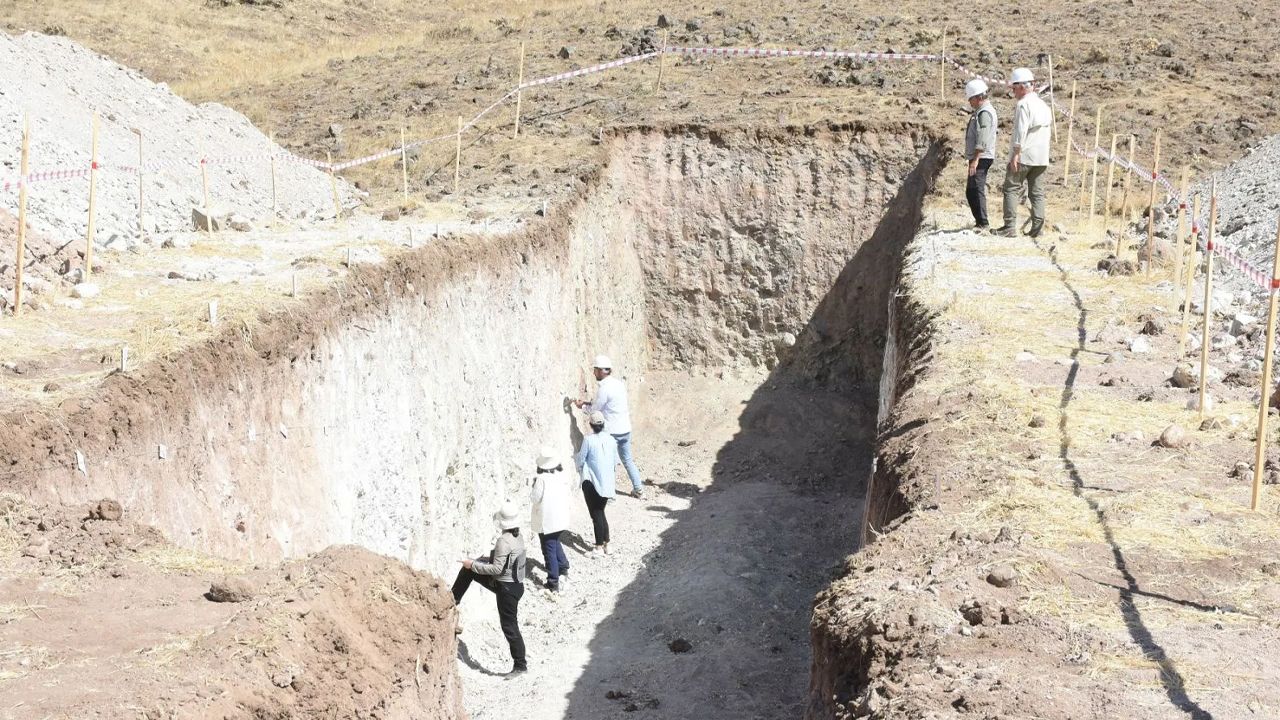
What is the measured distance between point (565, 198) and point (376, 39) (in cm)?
1789

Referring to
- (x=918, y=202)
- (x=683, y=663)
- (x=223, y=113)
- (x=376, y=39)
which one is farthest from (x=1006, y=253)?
(x=376, y=39)

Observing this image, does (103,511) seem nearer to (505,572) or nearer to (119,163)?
(505,572)

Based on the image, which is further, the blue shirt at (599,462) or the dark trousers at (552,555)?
the blue shirt at (599,462)

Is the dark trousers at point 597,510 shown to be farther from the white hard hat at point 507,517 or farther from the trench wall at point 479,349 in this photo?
the white hard hat at point 507,517

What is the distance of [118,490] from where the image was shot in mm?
9164

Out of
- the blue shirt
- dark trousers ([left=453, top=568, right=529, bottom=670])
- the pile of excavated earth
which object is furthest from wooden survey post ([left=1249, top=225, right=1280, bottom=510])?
the pile of excavated earth

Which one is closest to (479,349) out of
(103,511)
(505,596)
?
(505,596)

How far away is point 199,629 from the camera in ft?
22.6

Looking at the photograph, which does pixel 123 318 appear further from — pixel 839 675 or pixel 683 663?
pixel 839 675

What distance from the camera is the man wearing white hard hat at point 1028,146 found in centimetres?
1473

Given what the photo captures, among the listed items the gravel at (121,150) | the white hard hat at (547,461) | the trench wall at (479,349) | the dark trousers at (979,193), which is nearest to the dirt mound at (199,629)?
the trench wall at (479,349)

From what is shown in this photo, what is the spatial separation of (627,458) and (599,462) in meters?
1.63

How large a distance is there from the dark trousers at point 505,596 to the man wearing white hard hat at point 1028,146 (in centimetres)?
723

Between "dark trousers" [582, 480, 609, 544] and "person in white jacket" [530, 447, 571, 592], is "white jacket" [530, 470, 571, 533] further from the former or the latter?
"dark trousers" [582, 480, 609, 544]
